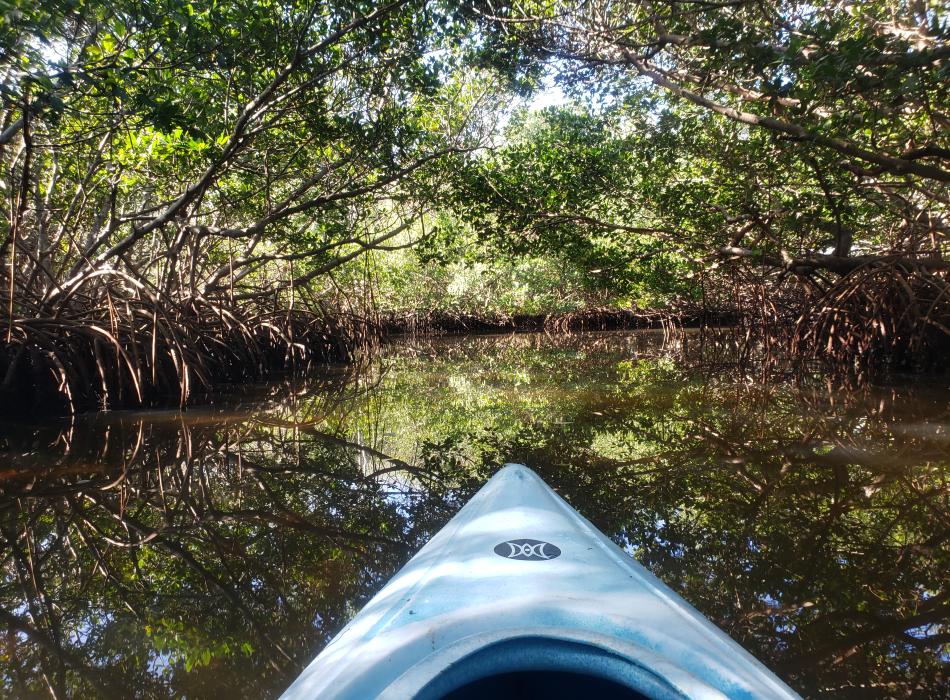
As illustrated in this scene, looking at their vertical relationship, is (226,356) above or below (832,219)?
below

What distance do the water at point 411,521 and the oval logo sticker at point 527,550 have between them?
0.64 m

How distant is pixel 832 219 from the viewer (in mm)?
6766

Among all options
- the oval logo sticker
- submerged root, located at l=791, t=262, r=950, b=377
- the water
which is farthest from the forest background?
the oval logo sticker

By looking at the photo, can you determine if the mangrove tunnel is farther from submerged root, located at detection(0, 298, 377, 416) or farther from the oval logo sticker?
the oval logo sticker

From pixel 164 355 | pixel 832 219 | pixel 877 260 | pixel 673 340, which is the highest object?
pixel 832 219

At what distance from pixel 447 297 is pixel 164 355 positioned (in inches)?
565

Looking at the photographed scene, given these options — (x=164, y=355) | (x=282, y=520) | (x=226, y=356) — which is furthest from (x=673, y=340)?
(x=282, y=520)

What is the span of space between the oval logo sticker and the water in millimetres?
641

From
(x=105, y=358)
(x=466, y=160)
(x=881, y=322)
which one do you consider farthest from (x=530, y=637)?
(x=466, y=160)

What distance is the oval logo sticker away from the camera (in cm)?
125

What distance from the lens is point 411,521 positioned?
2512 mm

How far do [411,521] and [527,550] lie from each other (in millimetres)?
1315

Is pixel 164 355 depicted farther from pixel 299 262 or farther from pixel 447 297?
pixel 447 297

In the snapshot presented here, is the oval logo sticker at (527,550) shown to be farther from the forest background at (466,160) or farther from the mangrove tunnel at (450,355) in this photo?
the forest background at (466,160)
